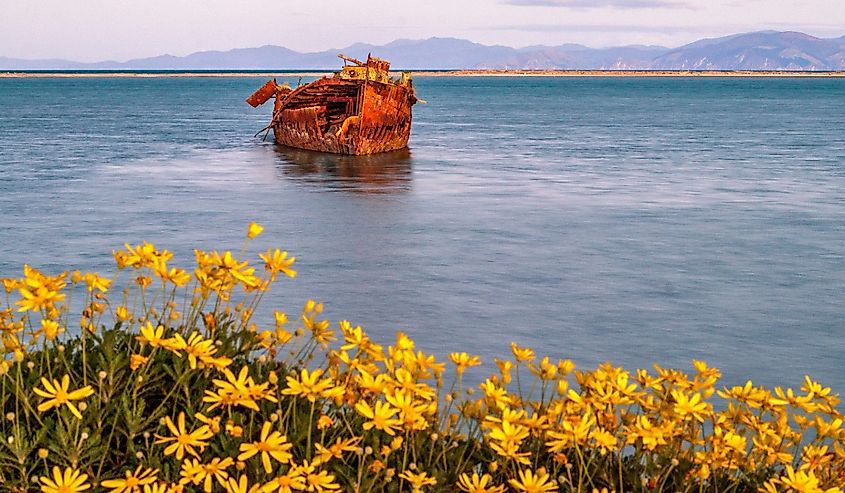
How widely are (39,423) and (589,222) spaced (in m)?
18.9

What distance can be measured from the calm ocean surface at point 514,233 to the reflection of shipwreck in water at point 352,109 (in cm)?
100

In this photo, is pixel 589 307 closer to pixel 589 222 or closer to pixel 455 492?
pixel 589 222

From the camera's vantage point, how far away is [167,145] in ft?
149

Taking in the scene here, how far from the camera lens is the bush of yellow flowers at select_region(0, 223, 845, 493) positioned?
3805mm

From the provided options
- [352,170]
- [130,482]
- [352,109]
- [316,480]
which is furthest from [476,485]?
[352,109]

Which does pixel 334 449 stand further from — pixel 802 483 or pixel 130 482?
pixel 802 483

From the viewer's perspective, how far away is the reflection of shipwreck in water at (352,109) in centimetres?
3694

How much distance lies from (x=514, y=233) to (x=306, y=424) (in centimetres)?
1676

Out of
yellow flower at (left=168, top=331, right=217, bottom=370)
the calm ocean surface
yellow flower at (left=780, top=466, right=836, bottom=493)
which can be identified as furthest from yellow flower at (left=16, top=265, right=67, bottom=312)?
the calm ocean surface

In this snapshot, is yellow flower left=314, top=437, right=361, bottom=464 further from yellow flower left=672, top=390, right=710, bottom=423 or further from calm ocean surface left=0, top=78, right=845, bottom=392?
calm ocean surface left=0, top=78, right=845, bottom=392

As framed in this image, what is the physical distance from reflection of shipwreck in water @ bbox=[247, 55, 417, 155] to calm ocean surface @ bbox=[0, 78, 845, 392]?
1.00 m

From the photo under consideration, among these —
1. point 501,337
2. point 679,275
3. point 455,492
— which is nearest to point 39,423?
point 455,492

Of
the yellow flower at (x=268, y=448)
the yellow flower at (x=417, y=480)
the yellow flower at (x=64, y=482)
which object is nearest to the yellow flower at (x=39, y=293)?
the yellow flower at (x=64, y=482)

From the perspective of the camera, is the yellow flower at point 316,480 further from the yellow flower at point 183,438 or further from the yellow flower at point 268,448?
the yellow flower at point 183,438
